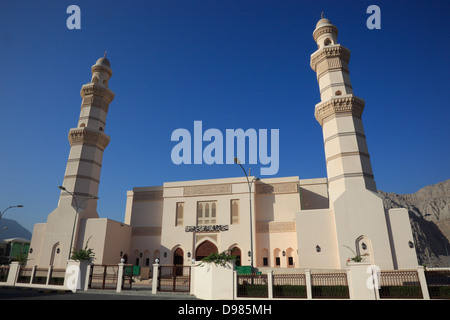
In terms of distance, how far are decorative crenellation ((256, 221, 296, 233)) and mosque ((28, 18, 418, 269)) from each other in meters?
0.08

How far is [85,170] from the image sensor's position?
23719 millimetres

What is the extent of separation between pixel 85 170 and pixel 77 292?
11.2 m

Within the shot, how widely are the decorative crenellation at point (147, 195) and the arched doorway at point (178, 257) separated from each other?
526 cm

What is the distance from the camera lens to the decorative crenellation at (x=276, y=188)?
24766mm

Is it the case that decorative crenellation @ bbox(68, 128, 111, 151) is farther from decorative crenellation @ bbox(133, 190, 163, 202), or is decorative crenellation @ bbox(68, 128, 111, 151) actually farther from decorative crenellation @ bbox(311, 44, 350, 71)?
decorative crenellation @ bbox(311, 44, 350, 71)

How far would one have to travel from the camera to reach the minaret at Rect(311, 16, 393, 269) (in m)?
17.5

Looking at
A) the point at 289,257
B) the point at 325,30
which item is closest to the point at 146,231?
the point at 289,257

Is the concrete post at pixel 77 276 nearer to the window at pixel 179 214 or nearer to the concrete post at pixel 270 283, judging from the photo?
the concrete post at pixel 270 283

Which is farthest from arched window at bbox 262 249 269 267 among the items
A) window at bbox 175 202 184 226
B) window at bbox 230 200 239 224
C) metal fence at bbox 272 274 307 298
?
metal fence at bbox 272 274 307 298

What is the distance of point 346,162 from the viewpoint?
19.2m

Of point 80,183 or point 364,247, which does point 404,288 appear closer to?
point 364,247
